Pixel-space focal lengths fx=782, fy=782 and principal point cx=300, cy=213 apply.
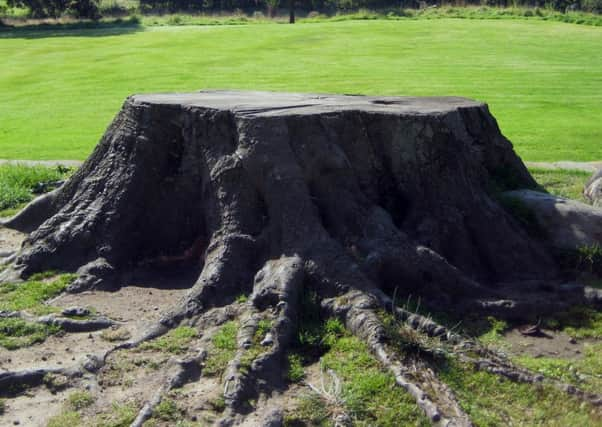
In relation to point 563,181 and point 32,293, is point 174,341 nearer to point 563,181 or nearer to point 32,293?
point 32,293

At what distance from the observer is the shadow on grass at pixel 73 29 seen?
143ft

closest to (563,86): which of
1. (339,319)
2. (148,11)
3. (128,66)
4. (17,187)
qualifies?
(128,66)

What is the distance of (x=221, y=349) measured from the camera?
5.15 m

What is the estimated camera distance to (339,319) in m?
5.45

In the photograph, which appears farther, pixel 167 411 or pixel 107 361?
pixel 107 361

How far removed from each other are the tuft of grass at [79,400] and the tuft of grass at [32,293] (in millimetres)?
1449

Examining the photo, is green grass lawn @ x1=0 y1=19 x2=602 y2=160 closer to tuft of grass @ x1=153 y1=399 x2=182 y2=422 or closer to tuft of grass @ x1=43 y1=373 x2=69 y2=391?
tuft of grass @ x1=43 y1=373 x2=69 y2=391

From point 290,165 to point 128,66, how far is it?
24.3 meters

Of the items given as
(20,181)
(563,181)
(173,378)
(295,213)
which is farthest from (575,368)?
(20,181)

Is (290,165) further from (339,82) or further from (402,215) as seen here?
(339,82)

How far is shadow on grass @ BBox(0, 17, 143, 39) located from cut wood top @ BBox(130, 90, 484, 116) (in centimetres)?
3672

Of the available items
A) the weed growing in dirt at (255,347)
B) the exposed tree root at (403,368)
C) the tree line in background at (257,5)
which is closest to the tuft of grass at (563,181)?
the exposed tree root at (403,368)

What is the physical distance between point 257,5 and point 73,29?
18836 mm

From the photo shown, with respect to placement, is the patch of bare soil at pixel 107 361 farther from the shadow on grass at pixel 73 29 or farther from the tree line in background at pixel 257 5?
the tree line in background at pixel 257 5
